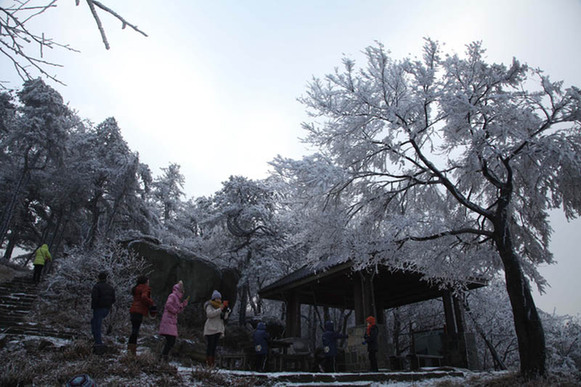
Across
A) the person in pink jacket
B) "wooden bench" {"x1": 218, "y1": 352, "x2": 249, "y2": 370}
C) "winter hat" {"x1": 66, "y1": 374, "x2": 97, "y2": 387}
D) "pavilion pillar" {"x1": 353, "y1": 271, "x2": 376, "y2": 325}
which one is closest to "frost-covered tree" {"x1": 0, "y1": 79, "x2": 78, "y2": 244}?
"wooden bench" {"x1": 218, "y1": 352, "x2": 249, "y2": 370}

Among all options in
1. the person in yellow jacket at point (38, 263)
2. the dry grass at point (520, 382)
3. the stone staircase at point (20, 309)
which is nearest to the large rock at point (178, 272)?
the person in yellow jacket at point (38, 263)

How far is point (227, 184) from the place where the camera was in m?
20.1

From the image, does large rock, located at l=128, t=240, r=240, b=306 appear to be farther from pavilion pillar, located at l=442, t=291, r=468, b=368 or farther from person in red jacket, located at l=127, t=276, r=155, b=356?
pavilion pillar, located at l=442, t=291, r=468, b=368

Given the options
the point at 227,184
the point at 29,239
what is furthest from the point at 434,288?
the point at 29,239

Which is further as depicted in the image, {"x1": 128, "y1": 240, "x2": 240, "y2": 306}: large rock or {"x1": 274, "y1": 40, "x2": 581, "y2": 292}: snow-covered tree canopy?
{"x1": 128, "y1": 240, "x2": 240, "y2": 306}: large rock

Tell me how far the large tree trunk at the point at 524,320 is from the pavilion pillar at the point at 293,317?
348 inches

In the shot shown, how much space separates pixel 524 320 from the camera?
253 inches

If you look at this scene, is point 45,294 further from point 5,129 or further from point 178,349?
point 5,129

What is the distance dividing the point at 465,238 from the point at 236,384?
7000mm

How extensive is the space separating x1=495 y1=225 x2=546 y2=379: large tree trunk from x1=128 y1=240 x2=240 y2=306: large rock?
11.0m

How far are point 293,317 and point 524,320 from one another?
9166 mm

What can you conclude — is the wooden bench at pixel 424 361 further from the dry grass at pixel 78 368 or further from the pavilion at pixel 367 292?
the dry grass at pixel 78 368

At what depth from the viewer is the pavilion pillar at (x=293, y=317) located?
13930 mm

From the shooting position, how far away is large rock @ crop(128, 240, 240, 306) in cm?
1311
